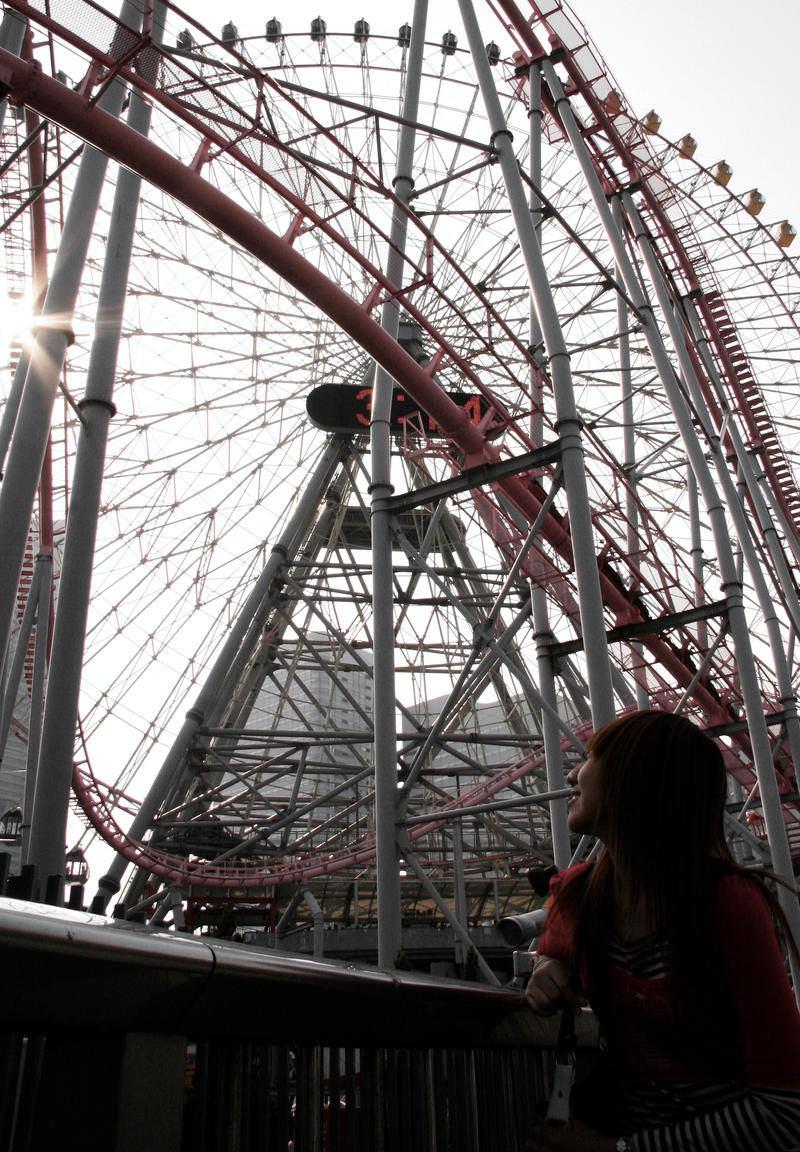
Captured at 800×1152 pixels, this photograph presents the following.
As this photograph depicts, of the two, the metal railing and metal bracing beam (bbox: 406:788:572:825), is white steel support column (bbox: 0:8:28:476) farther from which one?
the metal railing

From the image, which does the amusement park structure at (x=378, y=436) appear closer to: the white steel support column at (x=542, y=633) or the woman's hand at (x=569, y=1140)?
the white steel support column at (x=542, y=633)

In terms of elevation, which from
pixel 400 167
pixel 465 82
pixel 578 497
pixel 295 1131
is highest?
pixel 465 82

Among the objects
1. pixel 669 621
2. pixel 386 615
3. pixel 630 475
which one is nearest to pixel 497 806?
pixel 386 615

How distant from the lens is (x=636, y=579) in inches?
542

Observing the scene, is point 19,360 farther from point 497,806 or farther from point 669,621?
point 669,621

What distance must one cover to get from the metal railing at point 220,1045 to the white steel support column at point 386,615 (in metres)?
6.20

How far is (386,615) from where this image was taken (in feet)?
34.1

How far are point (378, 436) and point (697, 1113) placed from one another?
32.4ft

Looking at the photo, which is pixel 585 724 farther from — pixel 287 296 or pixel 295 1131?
pixel 295 1131

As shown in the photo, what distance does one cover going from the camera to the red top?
5.13 ft

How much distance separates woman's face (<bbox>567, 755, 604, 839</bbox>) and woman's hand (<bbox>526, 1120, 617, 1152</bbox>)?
543 mm

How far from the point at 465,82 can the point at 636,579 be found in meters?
15.4

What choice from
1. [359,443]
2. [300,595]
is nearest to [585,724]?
[300,595]

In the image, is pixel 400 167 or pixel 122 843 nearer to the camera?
pixel 400 167
